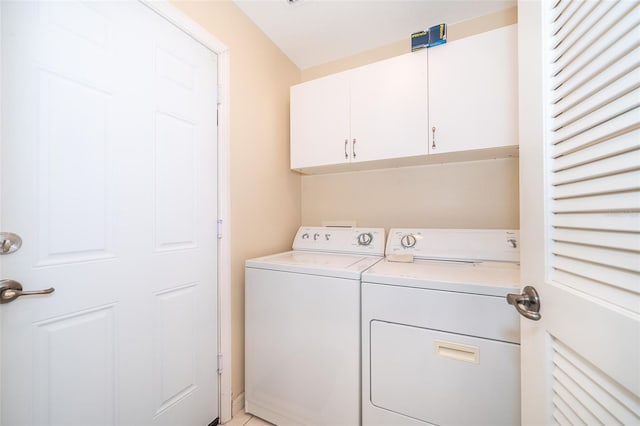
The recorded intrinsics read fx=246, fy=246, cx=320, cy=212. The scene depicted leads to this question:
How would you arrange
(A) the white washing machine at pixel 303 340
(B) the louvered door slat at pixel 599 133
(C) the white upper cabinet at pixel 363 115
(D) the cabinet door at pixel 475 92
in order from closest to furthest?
(B) the louvered door slat at pixel 599 133 < (A) the white washing machine at pixel 303 340 < (D) the cabinet door at pixel 475 92 < (C) the white upper cabinet at pixel 363 115

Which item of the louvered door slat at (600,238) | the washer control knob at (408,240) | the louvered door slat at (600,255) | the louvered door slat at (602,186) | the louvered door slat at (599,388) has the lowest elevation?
the louvered door slat at (599,388)

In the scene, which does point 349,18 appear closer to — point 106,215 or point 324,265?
point 324,265

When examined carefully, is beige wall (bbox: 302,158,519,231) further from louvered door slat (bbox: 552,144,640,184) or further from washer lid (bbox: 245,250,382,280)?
louvered door slat (bbox: 552,144,640,184)

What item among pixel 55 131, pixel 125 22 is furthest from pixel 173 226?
pixel 125 22

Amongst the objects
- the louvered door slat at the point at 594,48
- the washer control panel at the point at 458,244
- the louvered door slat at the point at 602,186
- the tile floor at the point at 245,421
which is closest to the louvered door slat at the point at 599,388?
the louvered door slat at the point at 602,186

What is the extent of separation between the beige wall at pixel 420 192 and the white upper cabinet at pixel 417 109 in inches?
5.1

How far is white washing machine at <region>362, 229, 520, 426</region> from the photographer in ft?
3.17

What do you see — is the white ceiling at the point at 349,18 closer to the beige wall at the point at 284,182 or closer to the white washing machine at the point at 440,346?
the beige wall at the point at 284,182

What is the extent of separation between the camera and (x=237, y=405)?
151 centimetres

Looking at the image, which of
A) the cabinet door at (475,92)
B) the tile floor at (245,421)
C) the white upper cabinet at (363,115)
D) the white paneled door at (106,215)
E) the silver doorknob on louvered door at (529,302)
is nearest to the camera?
the silver doorknob on louvered door at (529,302)

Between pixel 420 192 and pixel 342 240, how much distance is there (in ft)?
2.30

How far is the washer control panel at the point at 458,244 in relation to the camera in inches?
55.4

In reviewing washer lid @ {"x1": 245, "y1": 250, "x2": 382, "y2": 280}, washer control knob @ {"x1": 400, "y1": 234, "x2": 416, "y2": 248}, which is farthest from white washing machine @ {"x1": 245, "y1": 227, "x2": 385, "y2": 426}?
washer control knob @ {"x1": 400, "y1": 234, "x2": 416, "y2": 248}

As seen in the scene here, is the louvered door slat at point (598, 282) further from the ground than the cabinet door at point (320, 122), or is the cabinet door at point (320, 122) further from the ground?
the cabinet door at point (320, 122)
